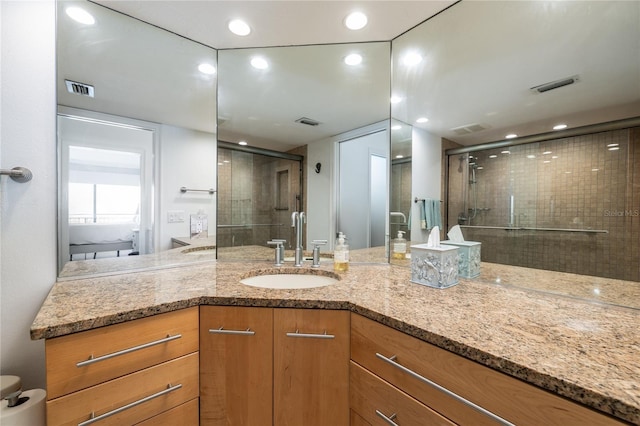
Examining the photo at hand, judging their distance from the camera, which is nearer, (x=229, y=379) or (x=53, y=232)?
(x=229, y=379)

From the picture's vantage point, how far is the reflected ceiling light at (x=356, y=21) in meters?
1.37

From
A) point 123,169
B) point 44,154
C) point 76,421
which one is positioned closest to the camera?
point 76,421

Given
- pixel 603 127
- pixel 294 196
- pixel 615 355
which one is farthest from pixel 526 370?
pixel 294 196

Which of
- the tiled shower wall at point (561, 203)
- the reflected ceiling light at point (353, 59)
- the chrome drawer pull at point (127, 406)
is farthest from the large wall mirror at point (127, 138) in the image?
the tiled shower wall at point (561, 203)

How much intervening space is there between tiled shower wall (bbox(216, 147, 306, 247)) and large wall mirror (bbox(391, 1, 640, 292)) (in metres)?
0.91

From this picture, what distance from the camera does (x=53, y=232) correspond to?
1228 millimetres

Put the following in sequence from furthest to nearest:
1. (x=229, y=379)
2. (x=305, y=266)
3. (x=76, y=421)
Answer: (x=305, y=266), (x=229, y=379), (x=76, y=421)

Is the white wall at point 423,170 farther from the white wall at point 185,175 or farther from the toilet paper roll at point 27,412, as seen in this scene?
the toilet paper roll at point 27,412

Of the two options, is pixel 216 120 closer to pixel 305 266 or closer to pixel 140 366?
pixel 305 266

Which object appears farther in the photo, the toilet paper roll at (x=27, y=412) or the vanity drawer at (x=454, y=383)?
the toilet paper roll at (x=27, y=412)

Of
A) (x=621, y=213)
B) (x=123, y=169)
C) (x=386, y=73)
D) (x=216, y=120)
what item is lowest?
(x=621, y=213)

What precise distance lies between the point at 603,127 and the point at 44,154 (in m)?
2.31

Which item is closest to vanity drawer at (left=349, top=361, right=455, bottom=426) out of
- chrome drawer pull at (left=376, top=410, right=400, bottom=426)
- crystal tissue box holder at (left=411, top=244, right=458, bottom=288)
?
chrome drawer pull at (left=376, top=410, right=400, bottom=426)

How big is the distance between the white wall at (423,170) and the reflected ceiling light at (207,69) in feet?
4.37
